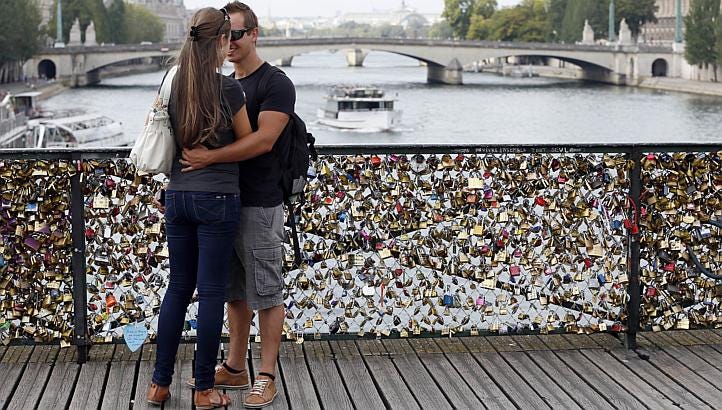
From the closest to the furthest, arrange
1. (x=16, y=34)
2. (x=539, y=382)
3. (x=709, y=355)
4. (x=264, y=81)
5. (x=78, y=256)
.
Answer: (x=264, y=81), (x=539, y=382), (x=78, y=256), (x=709, y=355), (x=16, y=34)

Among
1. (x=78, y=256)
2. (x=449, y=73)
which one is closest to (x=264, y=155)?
(x=78, y=256)

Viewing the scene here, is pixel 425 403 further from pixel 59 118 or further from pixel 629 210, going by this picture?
pixel 59 118

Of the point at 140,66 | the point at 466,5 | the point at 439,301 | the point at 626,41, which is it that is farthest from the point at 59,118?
the point at 466,5

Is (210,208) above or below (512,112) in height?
above

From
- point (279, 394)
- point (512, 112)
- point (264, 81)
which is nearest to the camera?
point (264, 81)

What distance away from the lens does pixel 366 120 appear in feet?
135

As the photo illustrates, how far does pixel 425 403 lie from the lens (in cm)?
427

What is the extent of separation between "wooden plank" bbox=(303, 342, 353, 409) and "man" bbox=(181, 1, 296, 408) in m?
0.18

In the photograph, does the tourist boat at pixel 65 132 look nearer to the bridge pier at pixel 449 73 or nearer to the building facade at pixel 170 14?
the bridge pier at pixel 449 73

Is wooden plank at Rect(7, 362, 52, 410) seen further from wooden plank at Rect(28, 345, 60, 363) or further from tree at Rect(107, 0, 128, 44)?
tree at Rect(107, 0, 128, 44)

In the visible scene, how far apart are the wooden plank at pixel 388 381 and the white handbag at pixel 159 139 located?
3.30ft

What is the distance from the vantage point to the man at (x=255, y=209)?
403 centimetres

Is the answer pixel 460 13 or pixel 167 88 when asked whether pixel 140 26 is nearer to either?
pixel 460 13

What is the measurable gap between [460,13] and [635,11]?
71.7ft
